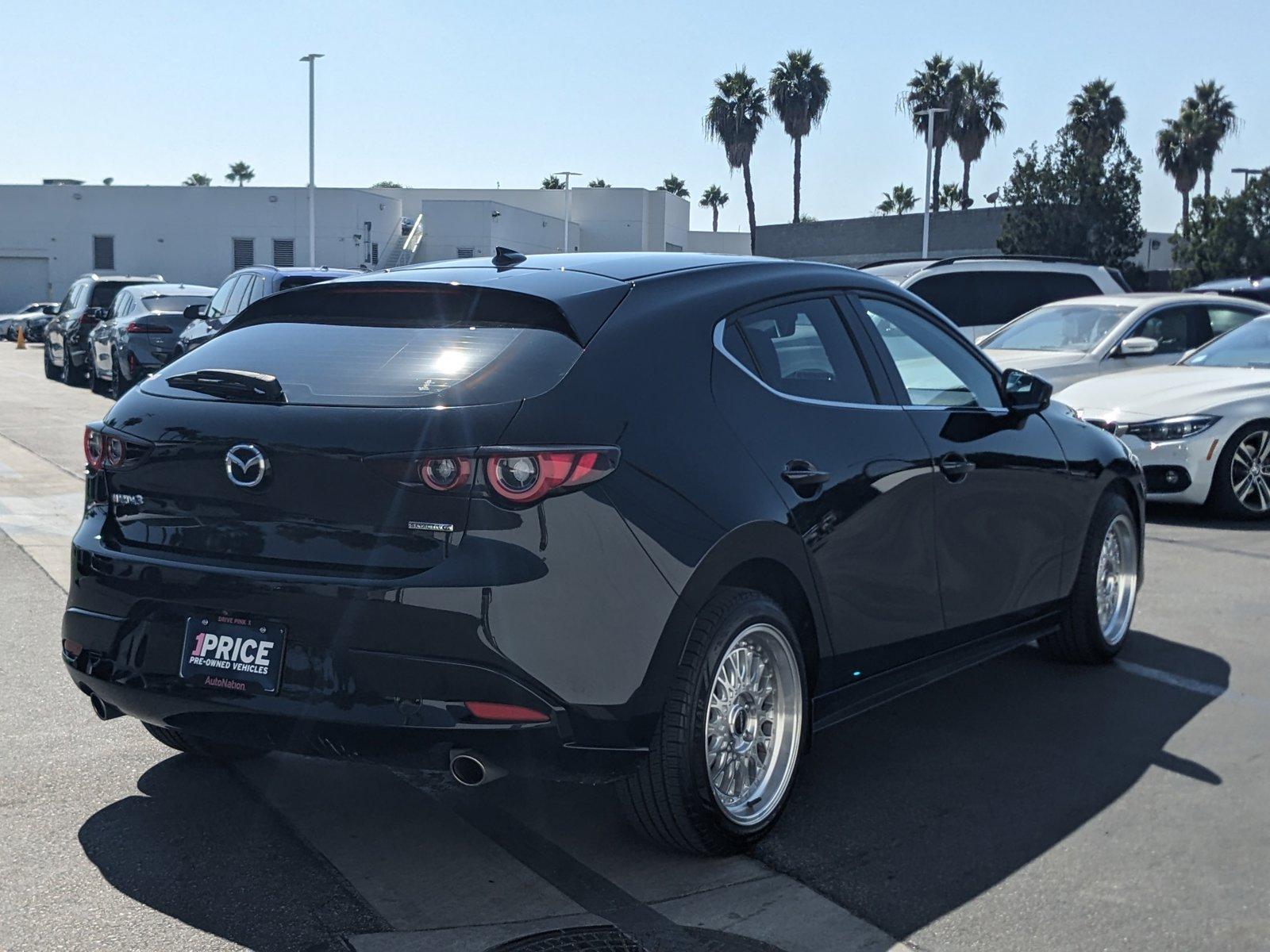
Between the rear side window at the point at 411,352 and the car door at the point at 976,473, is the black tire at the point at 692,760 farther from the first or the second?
the car door at the point at 976,473

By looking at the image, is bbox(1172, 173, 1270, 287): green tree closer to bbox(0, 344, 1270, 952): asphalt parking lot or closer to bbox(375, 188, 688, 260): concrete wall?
bbox(375, 188, 688, 260): concrete wall

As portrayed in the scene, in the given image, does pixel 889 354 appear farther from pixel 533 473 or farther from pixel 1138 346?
pixel 1138 346

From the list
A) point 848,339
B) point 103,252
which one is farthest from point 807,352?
point 103,252

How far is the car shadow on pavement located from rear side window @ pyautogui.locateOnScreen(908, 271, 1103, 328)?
11787 mm

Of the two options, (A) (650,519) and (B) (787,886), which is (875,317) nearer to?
(A) (650,519)

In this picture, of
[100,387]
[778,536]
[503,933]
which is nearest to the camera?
[503,933]

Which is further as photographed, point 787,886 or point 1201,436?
point 1201,436

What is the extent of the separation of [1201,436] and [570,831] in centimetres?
740

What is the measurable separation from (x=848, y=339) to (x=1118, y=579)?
243cm

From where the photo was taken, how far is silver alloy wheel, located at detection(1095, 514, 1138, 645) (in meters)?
6.42

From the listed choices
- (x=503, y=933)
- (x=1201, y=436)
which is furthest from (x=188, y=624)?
Answer: (x=1201, y=436)

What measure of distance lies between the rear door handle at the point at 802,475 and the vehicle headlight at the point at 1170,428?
22.2 feet

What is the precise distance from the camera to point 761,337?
14.6 feet

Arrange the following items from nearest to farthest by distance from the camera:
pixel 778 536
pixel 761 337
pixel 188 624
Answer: pixel 188 624 → pixel 778 536 → pixel 761 337
